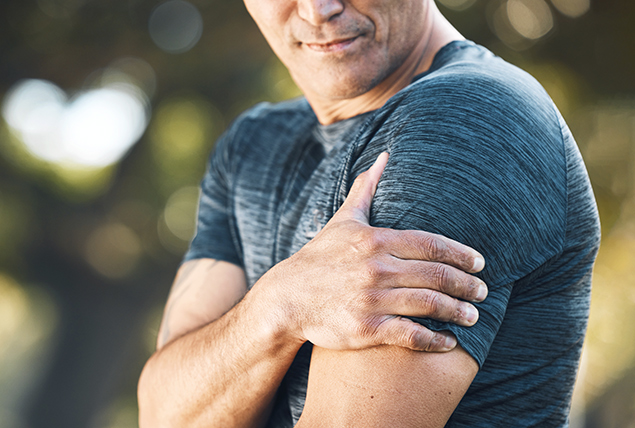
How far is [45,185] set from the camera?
4.82 meters

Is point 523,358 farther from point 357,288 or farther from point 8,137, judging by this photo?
point 8,137

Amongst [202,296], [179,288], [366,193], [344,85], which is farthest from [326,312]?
[179,288]

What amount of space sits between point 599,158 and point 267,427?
3126 mm

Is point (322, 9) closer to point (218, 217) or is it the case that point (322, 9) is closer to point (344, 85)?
point (344, 85)

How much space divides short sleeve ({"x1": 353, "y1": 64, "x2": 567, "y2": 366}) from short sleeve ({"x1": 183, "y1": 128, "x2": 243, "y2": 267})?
75 centimetres

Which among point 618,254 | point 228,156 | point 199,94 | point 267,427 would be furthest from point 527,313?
point 199,94

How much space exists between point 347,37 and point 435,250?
61 cm

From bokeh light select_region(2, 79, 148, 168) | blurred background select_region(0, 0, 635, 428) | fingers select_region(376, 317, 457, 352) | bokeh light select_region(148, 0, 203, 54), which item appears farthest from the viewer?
bokeh light select_region(148, 0, 203, 54)

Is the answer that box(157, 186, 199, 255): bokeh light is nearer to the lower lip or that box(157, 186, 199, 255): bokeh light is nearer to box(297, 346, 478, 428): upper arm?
the lower lip

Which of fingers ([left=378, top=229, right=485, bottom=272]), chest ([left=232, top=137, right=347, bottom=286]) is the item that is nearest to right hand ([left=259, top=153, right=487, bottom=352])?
fingers ([left=378, top=229, right=485, bottom=272])

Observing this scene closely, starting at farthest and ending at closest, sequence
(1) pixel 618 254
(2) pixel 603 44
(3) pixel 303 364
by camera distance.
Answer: (2) pixel 603 44 → (1) pixel 618 254 → (3) pixel 303 364

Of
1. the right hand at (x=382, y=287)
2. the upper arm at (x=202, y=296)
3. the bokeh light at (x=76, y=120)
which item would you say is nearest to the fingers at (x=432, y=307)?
the right hand at (x=382, y=287)

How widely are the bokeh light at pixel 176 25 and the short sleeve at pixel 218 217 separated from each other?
3.63 metres

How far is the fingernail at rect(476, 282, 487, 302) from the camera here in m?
0.73
